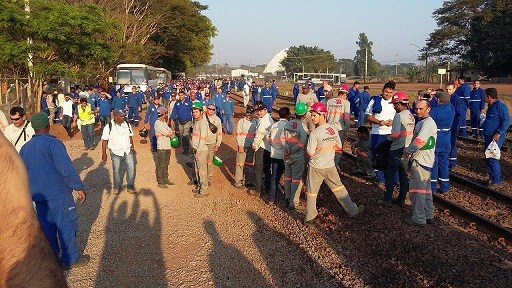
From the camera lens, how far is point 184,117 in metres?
12.0

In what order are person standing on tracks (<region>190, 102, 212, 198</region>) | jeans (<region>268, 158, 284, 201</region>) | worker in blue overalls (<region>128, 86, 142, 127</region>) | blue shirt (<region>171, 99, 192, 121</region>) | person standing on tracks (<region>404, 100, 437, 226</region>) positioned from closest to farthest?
person standing on tracks (<region>404, 100, 437, 226</region>)
jeans (<region>268, 158, 284, 201</region>)
person standing on tracks (<region>190, 102, 212, 198</region>)
blue shirt (<region>171, 99, 192, 121</region>)
worker in blue overalls (<region>128, 86, 142, 127</region>)

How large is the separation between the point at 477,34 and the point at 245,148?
52488mm

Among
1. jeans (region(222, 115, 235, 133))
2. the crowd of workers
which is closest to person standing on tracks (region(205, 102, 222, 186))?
the crowd of workers

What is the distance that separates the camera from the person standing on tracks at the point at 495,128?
7.95 metres

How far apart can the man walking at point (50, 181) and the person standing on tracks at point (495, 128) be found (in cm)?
766

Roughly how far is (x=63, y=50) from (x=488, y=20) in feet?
157

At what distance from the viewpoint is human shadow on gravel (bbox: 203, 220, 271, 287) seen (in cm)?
480

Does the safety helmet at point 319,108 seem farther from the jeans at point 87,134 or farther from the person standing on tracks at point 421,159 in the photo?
the jeans at point 87,134

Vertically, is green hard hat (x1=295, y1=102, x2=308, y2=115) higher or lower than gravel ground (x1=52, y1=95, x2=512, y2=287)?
higher

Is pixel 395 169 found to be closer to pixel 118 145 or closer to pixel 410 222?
pixel 410 222

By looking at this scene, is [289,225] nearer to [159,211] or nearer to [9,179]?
[159,211]

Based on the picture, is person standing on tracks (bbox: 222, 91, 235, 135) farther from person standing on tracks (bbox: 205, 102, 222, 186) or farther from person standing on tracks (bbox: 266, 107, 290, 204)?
person standing on tracks (bbox: 266, 107, 290, 204)

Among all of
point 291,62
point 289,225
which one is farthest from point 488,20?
point 291,62

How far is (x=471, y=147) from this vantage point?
1205 cm
